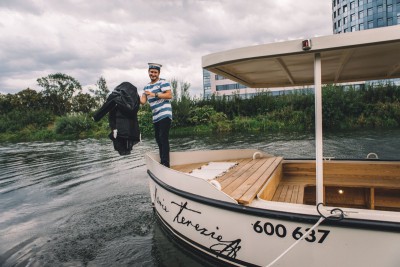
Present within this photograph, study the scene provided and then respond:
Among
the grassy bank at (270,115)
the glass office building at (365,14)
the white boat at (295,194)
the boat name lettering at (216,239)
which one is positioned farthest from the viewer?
the glass office building at (365,14)

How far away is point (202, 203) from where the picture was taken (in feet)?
9.97

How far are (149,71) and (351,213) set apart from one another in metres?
3.18

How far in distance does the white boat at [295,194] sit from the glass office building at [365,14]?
64.7 m

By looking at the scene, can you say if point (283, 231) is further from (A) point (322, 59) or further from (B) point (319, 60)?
(A) point (322, 59)

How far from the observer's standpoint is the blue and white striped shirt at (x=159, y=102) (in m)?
4.22

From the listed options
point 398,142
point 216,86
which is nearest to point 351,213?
point 398,142

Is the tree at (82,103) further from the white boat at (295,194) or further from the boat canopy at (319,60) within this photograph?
the boat canopy at (319,60)

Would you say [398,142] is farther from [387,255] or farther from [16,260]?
[16,260]

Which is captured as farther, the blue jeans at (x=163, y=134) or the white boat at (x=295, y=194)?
the blue jeans at (x=163, y=134)

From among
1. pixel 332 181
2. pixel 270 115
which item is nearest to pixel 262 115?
pixel 270 115

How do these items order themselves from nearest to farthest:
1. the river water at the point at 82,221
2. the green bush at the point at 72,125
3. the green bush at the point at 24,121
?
1. the river water at the point at 82,221
2. the green bush at the point at 72,125
3. the green bush at the point at 24,121

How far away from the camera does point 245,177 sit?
3.73 metres

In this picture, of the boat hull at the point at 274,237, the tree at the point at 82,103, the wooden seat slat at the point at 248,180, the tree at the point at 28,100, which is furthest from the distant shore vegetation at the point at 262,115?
the tree at the point at 82,103

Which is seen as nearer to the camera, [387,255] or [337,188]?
[387,255]
